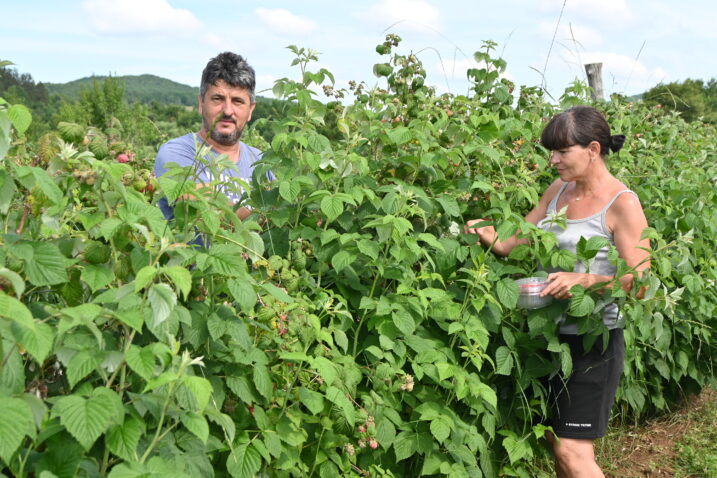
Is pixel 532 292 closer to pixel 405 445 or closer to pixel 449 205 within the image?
pixel 449 205

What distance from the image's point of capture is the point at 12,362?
1.57m

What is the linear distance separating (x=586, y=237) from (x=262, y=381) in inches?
68.1

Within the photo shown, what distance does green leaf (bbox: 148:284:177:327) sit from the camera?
1.66 meters

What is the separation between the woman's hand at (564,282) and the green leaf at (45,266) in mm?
1993

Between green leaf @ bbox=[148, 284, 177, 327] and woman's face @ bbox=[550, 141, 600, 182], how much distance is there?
85.8 inches

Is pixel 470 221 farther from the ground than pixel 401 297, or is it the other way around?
pixel 470 221

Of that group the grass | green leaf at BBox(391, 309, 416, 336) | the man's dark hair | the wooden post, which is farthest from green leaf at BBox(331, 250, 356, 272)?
the wooden post

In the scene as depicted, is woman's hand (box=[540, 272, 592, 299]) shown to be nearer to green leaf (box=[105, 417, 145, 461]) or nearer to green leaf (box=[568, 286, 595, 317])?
green leaf (box=[568, 286, 595, 317])

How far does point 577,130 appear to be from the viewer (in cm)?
329

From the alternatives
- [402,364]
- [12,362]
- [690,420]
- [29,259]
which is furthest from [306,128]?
[690,420]

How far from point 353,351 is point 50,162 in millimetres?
1352

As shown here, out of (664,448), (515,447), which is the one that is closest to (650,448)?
(664,448)

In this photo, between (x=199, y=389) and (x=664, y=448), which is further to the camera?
(x=664, y=448)

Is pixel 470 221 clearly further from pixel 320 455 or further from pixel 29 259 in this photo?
pixel 29 259
